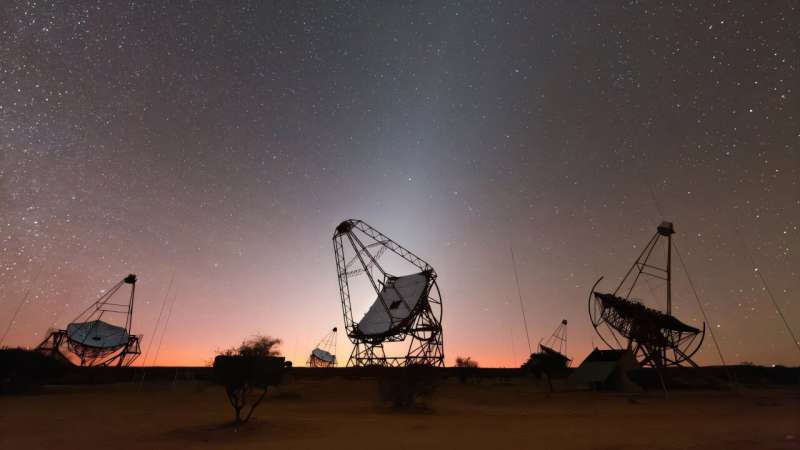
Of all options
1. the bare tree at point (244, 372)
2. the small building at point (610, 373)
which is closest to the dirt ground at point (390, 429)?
the bare tree at point (244, 372)

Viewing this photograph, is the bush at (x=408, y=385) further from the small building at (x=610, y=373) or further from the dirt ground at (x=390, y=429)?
the small building at (x=610, y=373)

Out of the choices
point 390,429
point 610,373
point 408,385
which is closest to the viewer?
point 390,429

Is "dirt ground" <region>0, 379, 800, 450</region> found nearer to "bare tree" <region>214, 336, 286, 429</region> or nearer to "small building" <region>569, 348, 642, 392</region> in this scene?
"bare tree" <region>214, 336, 286, 429</region>

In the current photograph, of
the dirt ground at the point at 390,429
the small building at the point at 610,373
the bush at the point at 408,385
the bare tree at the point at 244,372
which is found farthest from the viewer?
the small building at the point at 610,373

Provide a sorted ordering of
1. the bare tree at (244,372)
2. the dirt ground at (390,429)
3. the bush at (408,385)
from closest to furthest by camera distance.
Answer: the dirt ground at (390,429)
the bare tree at (244,372)
the bush at (408,385)

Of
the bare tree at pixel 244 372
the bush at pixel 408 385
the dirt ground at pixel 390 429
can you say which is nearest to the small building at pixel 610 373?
the dirt ground at pixel 390 429

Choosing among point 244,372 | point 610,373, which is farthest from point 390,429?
point 610,373

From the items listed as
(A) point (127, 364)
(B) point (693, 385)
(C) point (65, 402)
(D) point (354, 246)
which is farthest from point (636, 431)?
(A) point (127, 364)

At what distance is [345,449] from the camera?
13.9 meters

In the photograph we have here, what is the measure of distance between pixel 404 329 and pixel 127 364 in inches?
1465

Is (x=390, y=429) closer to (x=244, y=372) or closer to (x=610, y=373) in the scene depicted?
(x=244, y=372)

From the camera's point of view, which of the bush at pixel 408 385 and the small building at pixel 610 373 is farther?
the small building at pixel 610 373

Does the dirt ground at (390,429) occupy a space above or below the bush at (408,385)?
below

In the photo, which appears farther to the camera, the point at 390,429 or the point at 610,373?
the point at 610,373
